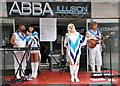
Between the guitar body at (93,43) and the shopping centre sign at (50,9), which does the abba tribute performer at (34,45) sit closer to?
the shopping centre sign at (50,9)

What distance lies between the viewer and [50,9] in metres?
5.80

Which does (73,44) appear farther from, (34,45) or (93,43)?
(34,45)

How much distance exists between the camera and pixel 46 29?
6.15 m

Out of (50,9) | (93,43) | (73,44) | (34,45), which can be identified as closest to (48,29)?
(50,9)

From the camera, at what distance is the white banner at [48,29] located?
20.2 ft

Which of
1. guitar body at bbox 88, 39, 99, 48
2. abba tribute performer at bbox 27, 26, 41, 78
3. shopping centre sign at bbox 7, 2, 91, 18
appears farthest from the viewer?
shopping centre sign at bbox 7, 2, 91, 18

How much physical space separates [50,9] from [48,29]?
702mm

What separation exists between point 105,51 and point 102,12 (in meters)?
1.54

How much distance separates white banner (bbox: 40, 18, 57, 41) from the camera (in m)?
6.15

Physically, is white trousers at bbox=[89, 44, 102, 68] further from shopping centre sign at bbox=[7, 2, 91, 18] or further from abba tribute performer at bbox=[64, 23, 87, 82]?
shopping centre sign at bbox=[7, 2, 91, 18]

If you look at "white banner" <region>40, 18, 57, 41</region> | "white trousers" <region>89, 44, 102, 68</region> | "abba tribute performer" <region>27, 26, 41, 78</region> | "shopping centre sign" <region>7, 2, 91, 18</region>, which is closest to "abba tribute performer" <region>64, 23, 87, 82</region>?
"white trousers" <region>89, 44, 102, 68</region>

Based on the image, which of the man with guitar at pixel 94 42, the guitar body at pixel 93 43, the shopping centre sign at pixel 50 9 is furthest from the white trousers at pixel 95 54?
the shopping centre sign at pixel 50 9

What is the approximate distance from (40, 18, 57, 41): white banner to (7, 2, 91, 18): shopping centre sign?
1.16 feet

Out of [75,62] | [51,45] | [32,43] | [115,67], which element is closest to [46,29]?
[51,45]
